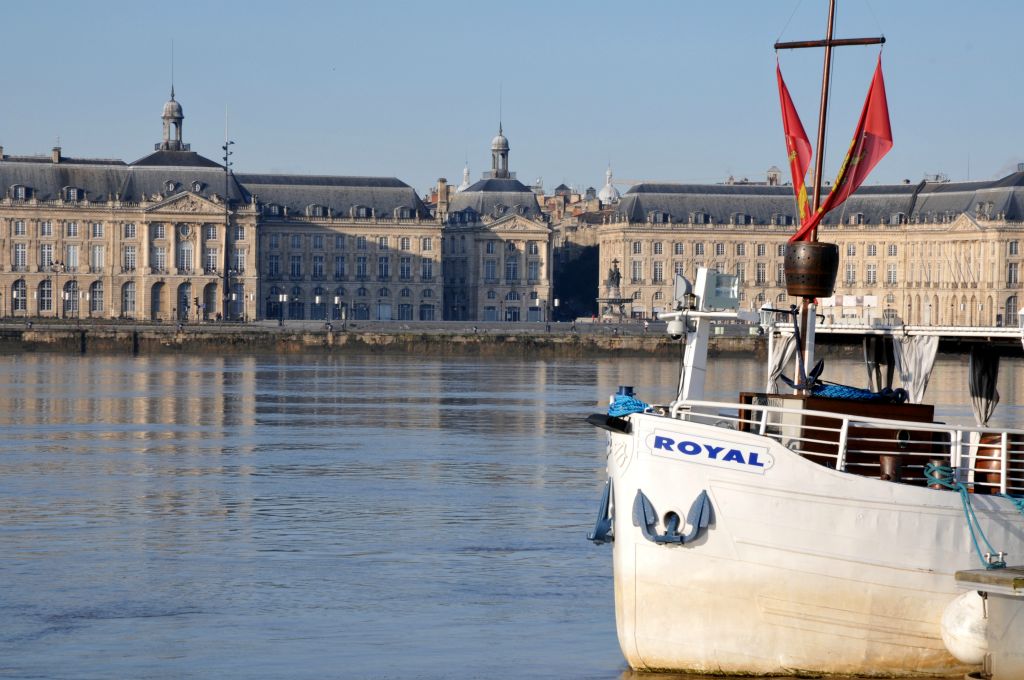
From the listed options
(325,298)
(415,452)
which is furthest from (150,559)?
(325,298)

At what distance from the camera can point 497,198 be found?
19062cm

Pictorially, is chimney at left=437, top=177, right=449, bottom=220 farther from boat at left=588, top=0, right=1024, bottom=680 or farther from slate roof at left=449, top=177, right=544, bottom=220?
boat at left=588, top=0, right=1024, bottom=680

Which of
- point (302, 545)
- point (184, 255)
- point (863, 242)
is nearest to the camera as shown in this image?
point (302, 545)

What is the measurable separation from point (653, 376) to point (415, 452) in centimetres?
4909

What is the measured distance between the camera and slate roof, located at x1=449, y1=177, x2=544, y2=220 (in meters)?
190

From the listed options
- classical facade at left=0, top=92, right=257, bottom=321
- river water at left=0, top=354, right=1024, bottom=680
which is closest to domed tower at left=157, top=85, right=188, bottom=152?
classical facade at left=0, top=92, right=257, bottom=321

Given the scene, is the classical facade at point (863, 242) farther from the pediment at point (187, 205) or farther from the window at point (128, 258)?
the window at point (128, 258)

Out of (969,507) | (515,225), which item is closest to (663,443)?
(969,507)

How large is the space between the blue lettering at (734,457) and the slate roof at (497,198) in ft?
558

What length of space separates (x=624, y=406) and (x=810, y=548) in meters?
2.45

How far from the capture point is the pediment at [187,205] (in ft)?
567

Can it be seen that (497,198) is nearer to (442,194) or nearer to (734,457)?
(442,194)

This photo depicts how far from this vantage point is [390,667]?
20.7 metres

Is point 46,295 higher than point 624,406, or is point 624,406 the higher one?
point 46,295
